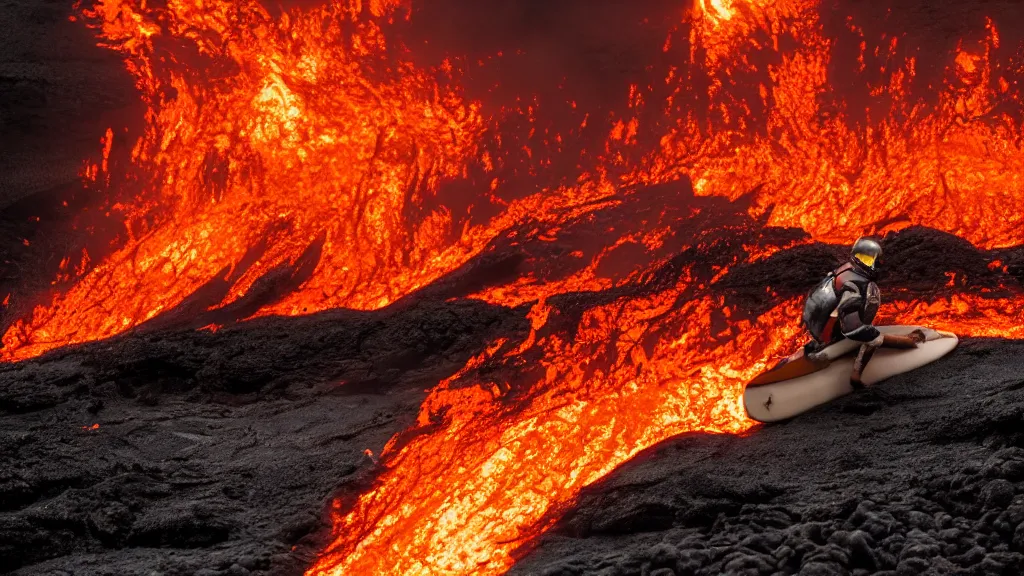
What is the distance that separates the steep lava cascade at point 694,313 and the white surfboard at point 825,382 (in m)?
0.21

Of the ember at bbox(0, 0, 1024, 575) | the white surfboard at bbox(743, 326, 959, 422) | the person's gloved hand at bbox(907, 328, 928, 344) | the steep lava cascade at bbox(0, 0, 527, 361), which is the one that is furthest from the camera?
the steep lava cascade at bbox(0, 0, 527, 361)

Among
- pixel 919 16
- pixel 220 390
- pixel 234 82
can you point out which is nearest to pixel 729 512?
pixel 220 390

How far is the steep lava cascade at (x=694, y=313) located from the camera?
4965 millimetres

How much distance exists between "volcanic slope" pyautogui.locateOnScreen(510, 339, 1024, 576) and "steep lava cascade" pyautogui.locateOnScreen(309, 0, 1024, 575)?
42 cm

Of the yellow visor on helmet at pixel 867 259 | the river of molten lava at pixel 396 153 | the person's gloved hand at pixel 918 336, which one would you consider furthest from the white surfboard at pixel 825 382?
the river of molten lava at pixel 396 153

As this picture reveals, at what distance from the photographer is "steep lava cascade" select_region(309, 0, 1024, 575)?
16.3 ft

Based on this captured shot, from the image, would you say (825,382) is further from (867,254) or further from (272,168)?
(272,168)

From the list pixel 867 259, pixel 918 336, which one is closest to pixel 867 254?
pixel 867 259

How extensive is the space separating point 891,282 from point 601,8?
205 inches

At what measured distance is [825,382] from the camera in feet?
16.7

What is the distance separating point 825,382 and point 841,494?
1348 millimetres

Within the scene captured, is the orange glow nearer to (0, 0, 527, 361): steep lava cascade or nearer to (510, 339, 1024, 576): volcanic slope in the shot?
(510, 339, 1024, 576): volcanic slope

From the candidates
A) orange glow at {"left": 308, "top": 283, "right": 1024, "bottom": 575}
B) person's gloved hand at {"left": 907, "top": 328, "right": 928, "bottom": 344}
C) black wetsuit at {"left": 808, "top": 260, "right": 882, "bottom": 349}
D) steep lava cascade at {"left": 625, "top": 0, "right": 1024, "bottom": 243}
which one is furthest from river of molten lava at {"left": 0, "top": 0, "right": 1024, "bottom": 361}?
black wetsuit at {"left": 808, "top": 260, "right": 882, "bottom": 349}

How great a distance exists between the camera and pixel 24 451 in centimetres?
557
